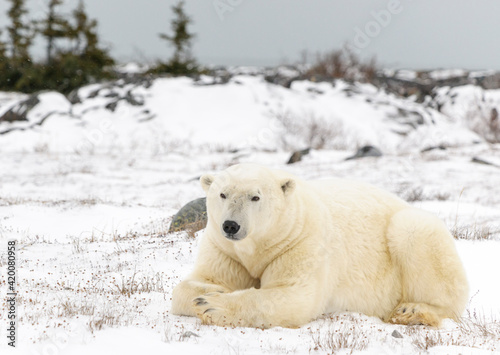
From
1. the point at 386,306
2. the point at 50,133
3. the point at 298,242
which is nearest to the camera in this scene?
the point at 298,242

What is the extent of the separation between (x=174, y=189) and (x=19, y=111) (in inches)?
505

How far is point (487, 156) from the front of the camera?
16.3 metres

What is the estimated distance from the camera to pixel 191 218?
23.2 feet

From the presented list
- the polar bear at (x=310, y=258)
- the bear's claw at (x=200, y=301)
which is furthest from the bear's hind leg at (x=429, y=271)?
the bear's claw at (x=200, y=301)

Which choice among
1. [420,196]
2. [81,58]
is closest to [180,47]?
[81,58]

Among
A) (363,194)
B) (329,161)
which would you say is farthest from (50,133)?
(363,194)

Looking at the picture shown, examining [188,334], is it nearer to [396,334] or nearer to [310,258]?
[310,258]

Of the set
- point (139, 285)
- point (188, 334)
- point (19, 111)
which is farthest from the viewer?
point (19, 111)

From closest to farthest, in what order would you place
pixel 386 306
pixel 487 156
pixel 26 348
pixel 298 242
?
pixel 26 348 < pixel 298 242 < pixel 386 306 < pixel 487 156

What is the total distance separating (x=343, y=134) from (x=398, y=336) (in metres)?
18.7

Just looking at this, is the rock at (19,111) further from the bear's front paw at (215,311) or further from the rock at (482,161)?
the bear's front paw at (215,311)

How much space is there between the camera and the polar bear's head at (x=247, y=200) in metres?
3.26

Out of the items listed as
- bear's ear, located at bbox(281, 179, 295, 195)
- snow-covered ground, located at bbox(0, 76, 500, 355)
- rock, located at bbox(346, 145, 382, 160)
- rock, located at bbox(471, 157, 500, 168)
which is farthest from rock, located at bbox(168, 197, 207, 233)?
rock, located at bbox(471, 157, 500, 168)

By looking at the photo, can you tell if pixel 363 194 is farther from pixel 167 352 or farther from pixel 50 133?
pixel 50 133
